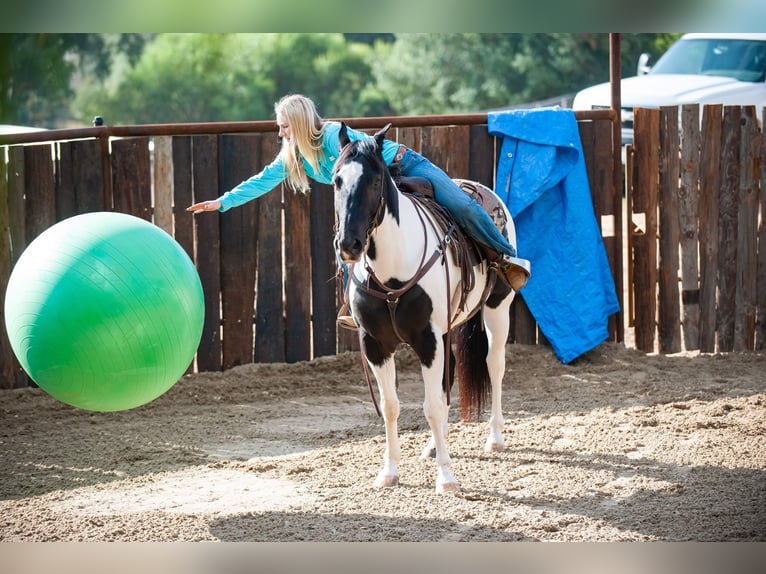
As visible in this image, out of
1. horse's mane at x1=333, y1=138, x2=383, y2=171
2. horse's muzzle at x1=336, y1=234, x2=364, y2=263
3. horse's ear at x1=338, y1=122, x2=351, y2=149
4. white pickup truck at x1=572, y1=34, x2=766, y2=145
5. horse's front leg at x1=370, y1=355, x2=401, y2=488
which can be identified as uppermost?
white pickup truck at x1=572, y1=34, x2=766, y2=145

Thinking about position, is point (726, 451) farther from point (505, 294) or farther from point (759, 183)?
point (759, 183)

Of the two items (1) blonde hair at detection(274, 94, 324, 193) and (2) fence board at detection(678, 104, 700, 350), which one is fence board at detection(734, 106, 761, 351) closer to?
(2) fence board at detection(678, 104, 700, 350)

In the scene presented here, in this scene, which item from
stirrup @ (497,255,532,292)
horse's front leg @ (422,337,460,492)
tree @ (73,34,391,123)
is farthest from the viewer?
tree @ (73,34,391,123)

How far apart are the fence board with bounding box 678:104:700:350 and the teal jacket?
3468mm

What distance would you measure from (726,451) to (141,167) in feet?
15.7

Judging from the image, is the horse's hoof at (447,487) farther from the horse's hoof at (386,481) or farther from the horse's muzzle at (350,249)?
the horse's muzzle at (350,249)

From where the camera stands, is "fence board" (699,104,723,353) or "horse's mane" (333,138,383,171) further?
"fence board" (699,104,723,353)

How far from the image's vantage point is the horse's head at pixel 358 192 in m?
4.27

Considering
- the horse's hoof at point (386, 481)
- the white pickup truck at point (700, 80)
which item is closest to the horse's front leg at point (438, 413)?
the horse's hoof at point (386, 481)

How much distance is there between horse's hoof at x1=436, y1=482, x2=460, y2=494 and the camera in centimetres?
505

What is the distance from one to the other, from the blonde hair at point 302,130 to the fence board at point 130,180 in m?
2.47

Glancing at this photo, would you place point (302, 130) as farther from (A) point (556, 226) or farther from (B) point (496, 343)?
(A) point (556, 226)

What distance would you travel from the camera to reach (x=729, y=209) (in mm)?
→ 7863

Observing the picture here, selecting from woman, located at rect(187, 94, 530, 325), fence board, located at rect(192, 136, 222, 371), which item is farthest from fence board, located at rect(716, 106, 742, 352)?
fence board, located at rect(192, 136, 222, 371)
